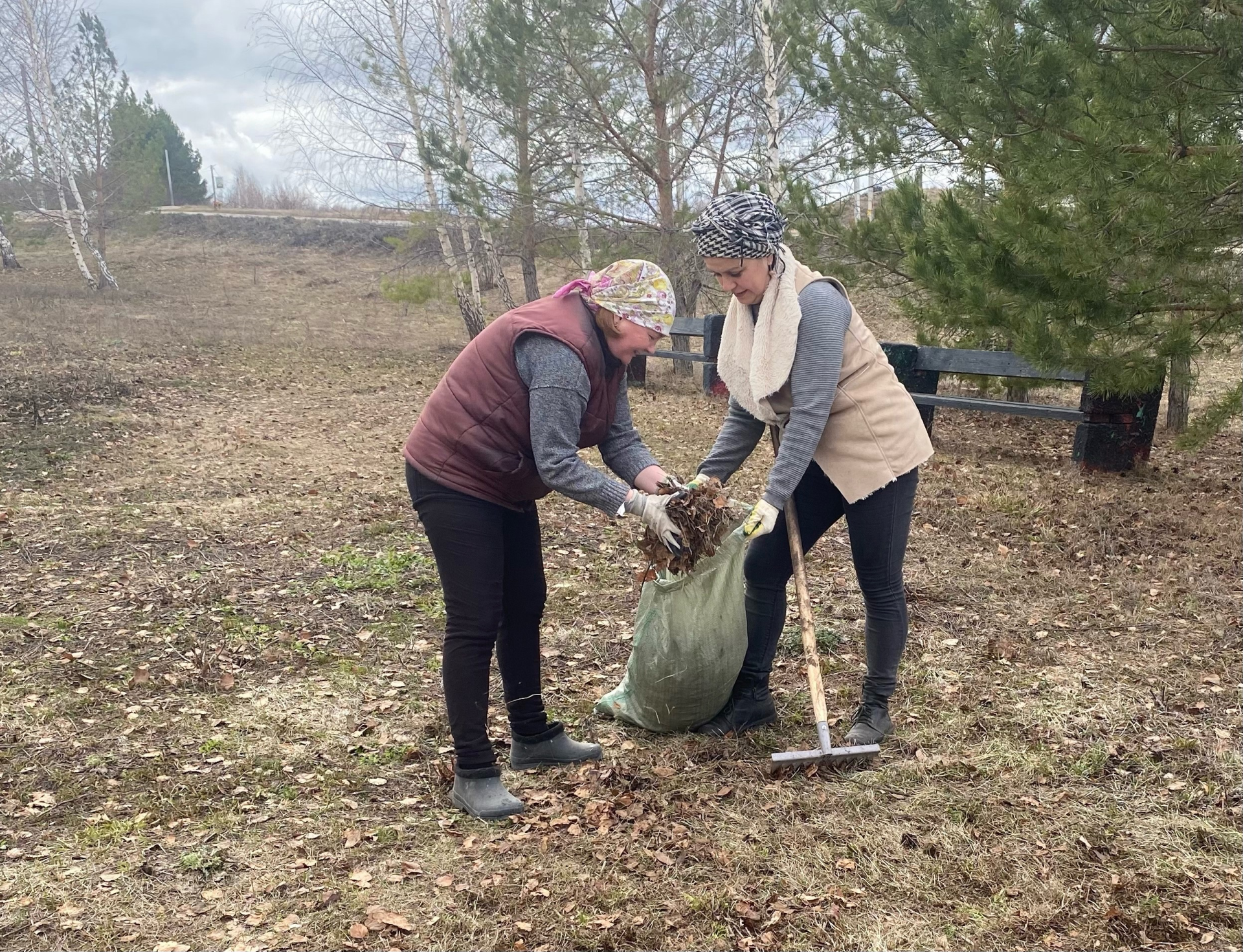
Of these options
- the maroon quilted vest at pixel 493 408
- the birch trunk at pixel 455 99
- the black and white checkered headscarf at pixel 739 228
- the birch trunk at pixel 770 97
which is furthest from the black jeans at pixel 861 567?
the birch trunk at pixel 455 99

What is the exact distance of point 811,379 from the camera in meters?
2.96

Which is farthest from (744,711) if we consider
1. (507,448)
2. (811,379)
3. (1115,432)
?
(1115,432)

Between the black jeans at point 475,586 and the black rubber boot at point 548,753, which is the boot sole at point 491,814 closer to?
the black jeans at point 475,586

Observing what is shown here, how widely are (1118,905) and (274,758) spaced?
270 cm

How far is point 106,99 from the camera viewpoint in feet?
79.8

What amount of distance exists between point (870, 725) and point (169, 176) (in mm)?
43214

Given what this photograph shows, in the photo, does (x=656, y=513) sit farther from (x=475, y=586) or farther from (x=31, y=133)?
(x=31, y=133)

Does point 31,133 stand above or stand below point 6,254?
above

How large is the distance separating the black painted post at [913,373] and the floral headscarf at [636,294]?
616 cm

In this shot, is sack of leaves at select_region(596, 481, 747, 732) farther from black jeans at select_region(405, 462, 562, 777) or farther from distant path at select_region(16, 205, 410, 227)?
distant path at select_region(16, 205, 410, 227)

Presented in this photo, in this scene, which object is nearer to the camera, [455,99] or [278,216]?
[455,99]

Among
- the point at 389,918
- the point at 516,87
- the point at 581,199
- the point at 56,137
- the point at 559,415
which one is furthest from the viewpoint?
the point at 56,137

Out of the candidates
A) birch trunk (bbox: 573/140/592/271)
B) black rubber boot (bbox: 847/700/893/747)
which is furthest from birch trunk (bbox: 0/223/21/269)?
black rubber boot (bbox: 847/700/893/747)

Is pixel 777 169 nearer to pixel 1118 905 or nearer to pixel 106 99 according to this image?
pixel 1118 905
